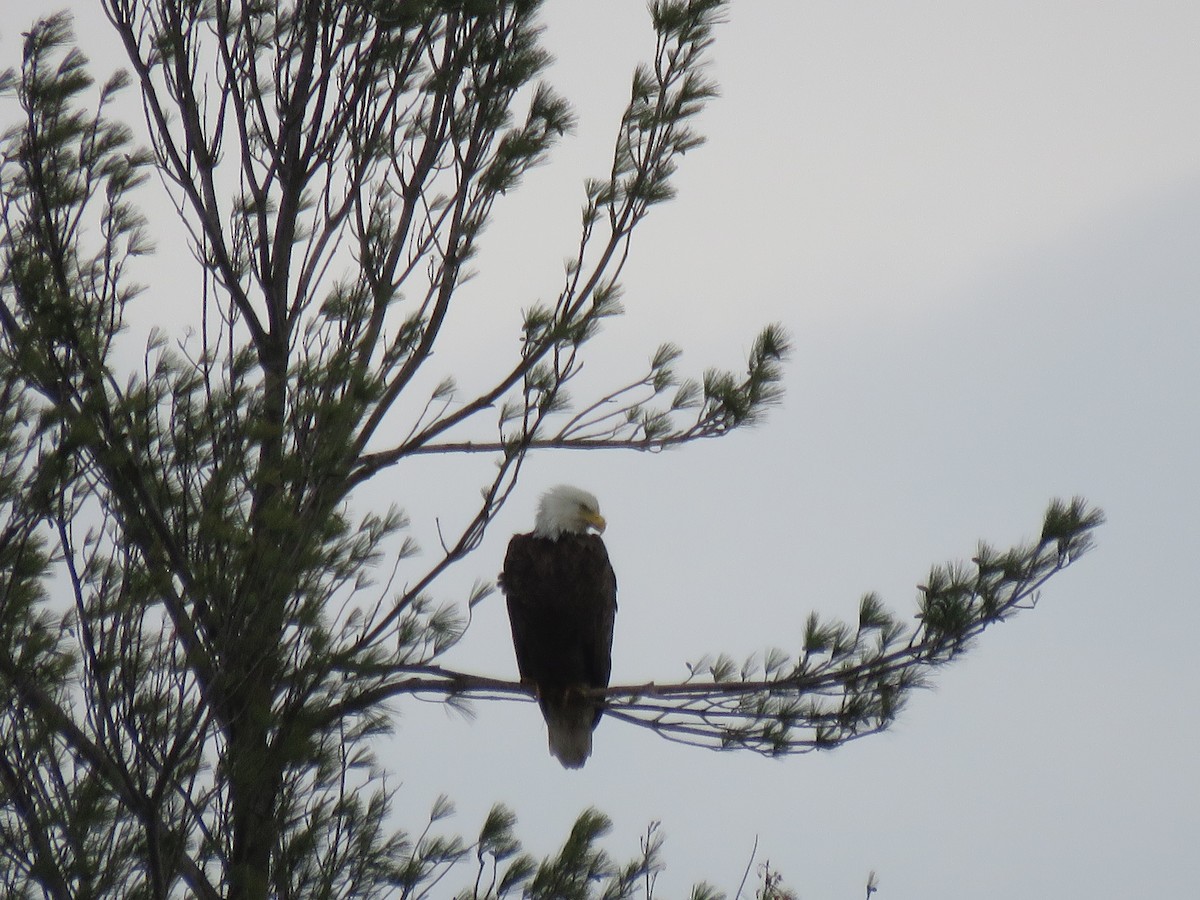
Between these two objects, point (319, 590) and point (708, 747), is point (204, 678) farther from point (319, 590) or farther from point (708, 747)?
point (708, 747)

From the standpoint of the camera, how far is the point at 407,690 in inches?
145

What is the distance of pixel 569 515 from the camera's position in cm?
509

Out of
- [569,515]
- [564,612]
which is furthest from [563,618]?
[569,515]

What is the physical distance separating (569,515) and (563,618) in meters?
0.40

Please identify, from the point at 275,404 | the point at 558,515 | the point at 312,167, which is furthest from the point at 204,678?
the point at 558,515

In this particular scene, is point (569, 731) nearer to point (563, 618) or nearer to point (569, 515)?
point (563, 618)

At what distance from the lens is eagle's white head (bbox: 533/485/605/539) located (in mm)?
5074

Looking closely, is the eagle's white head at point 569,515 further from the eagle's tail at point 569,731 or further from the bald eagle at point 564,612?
the eagle's tail at point 569,731

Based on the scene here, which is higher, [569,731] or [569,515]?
[569,515]

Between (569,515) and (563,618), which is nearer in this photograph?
(563,618)

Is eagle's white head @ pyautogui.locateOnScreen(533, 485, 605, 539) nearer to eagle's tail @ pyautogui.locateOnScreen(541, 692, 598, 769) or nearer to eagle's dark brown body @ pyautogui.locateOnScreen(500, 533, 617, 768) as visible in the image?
eagle's dark brown body @ pyautogui.locateOnScreen(500, 533, 617, 768)

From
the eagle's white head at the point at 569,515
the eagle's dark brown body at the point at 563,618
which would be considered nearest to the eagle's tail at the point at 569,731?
the eagle's dark brown body at the point at 563,618

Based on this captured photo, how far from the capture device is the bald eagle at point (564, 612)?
4.93 m

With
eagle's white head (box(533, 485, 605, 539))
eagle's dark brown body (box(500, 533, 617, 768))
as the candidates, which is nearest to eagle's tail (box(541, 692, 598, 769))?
eagle's dark brown body (box(500, 533, 617, 768))
